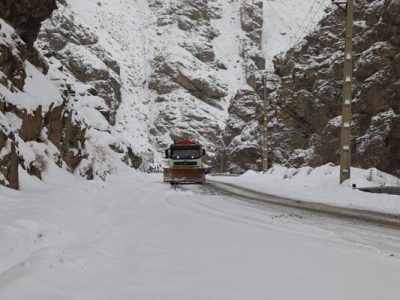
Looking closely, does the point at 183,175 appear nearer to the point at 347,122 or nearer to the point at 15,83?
the point at 347,122

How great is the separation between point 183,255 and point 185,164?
71.1 ft

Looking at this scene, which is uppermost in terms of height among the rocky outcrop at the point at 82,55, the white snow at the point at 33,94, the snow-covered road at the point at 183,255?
the rocky outcrop at the point at 82,55

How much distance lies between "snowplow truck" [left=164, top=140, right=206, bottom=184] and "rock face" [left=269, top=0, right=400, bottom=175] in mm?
9472

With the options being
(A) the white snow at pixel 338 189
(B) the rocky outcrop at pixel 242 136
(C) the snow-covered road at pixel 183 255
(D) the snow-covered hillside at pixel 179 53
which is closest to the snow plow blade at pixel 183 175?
(A) the white snow at pixel 338 189

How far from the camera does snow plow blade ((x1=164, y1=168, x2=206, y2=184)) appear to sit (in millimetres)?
26547

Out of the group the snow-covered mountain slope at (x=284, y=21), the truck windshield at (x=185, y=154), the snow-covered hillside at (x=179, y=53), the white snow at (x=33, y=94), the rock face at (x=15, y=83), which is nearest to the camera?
the rock face at (x=15, y=83)

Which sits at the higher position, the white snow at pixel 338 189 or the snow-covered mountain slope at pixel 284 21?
the snow-covered mountain slope at pixel 284 21

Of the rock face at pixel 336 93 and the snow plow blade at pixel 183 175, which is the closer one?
the rock face at pixel 336 93

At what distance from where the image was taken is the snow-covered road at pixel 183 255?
4.20 meters

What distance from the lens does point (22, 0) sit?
50.9ft

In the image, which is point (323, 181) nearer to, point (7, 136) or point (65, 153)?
point (65, 153)

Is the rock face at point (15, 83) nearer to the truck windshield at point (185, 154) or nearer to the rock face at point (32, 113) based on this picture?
the rock face at point (32, 113)

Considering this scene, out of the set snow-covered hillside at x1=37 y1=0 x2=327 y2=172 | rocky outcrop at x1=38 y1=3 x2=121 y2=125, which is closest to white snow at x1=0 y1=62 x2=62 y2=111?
rocky outcrop at x1=38 y1=3 x2=121 y2=125

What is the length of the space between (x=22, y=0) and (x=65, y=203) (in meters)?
9.43
